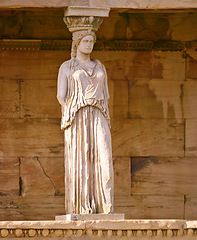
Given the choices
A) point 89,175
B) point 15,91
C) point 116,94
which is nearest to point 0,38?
point 15,91

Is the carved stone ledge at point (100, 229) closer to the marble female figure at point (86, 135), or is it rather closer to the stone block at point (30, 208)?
the marble female figure at point (86, 135)

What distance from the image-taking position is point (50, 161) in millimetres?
18469

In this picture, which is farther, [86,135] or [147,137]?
[147,137]

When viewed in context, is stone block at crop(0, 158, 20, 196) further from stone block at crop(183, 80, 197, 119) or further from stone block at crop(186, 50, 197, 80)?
stone block at crop(186, 50, 197, 80)

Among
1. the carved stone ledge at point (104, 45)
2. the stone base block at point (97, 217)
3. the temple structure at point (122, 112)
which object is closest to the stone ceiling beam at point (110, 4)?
the temple structure at point (122, 112)

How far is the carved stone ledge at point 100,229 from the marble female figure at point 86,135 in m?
0.48

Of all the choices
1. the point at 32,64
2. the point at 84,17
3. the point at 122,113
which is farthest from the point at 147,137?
the point at 84,17

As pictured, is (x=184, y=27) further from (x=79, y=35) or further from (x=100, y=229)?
(x=100, y=229)

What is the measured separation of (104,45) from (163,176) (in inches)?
87.0

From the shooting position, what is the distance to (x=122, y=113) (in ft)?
61.1

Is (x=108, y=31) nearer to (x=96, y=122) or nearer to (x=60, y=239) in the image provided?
(x=96, y=122)

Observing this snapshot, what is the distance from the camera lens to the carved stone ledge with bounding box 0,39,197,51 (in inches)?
727

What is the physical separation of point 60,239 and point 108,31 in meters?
4.36

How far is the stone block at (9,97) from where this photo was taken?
60.6ft
